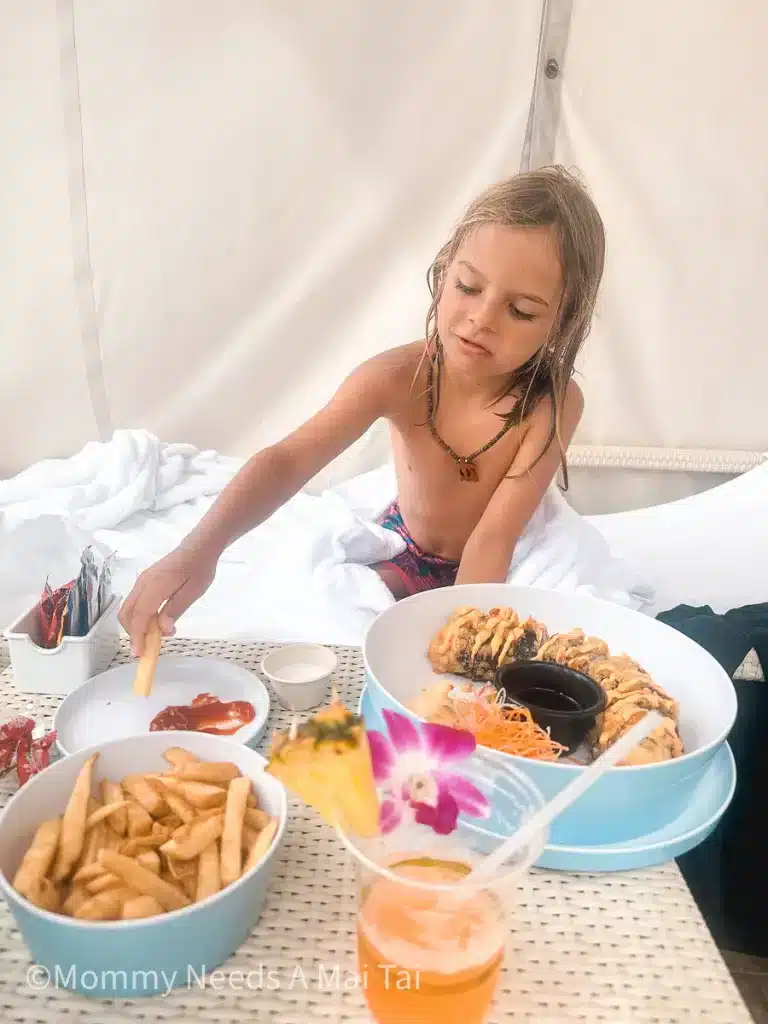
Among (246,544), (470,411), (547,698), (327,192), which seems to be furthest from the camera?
(327,192)

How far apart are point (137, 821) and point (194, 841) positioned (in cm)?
5

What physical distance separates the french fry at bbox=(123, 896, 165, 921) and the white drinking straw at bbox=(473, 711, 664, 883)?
0.18 meters

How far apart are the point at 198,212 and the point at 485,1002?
1.86 m

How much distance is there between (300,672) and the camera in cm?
80

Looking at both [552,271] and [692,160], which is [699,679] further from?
[692,160]

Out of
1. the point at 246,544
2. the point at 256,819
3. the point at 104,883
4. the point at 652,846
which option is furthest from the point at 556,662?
Result: the point at 246,544

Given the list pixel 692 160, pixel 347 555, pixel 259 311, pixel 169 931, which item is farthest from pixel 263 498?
pixel 692 160

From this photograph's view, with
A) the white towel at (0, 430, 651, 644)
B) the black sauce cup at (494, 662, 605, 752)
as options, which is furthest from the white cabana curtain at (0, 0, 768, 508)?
the black sauce cup at (494, 662, 605, 752)

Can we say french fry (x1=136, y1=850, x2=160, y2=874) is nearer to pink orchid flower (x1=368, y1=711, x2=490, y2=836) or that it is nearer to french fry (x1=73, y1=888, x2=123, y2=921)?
french fry (x1=73, y1=888, x2=123, y2=921)

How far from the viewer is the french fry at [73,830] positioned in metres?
0.49

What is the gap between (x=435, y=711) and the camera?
624 millimetres

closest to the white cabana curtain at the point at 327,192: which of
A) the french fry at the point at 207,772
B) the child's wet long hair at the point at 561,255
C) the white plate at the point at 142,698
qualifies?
the child's wet long hair at the point at 561,255

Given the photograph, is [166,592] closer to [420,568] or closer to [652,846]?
[652,846]

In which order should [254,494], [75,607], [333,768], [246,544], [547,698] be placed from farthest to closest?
[246,544] < [254,494] < [75,607] < [547,698] < [333,768]
